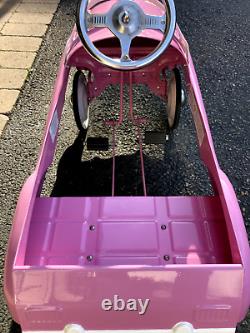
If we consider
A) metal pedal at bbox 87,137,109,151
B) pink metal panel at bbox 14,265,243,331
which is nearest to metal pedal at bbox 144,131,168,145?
metal pedal at bbox 87,137,109,151

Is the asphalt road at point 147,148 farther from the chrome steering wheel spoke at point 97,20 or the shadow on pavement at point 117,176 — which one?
the chrome steering wheel spoke at point 97,20

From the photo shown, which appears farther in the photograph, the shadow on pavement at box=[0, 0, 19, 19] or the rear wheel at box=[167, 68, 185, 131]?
the shadow on pavement at box=[0, 0, 19, 19]

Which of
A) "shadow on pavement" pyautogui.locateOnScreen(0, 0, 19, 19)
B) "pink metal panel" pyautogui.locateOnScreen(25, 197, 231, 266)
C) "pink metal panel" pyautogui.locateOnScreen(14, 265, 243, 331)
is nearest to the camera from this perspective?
"pink metal panel" pyautogui.locateOnScreen(14, 265, 243, 331)

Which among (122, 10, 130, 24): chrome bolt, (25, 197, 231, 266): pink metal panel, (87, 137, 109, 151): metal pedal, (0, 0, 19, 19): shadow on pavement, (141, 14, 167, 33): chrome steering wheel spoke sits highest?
(122, 10, 130, 24): chrome bolt

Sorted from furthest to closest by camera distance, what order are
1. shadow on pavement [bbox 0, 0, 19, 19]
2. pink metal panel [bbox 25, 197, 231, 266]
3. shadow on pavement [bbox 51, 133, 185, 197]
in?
shadow on pavement [bbox 0, 0, 19, 19], shadow on pavement [bbox 51, 133, 185, 197], pink metal panel [bbox 25, 197, 231, 266]

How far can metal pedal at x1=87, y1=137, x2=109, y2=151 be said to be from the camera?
214 centimetres

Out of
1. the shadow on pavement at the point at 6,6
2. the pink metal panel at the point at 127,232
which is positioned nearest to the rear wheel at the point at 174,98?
the pink metal panel at the point at 127,232

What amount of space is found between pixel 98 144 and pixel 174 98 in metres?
0.39

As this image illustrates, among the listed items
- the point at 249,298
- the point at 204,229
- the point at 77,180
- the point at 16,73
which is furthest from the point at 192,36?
the point at 249,298

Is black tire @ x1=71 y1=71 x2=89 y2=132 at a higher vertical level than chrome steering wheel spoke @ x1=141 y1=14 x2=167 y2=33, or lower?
lower

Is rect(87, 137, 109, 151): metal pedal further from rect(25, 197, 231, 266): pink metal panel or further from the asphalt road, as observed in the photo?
rect(25, 197, 231, 266): pink metal panel

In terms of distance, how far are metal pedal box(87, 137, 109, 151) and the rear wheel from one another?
1.09ft

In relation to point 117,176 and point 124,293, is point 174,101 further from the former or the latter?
point 124,293

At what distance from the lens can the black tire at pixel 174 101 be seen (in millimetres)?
2129
